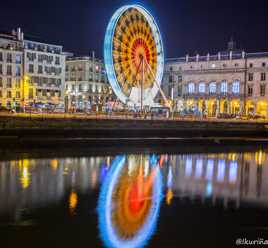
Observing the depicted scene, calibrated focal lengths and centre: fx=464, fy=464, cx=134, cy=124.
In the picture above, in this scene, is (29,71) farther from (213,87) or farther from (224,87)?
(224,87)

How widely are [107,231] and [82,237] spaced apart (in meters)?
1.18

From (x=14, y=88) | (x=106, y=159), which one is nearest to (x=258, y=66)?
(x=14, y=88)

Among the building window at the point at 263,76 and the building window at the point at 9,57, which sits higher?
the building window at the point at 9,57

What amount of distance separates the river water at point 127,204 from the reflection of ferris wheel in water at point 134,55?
1615 cm

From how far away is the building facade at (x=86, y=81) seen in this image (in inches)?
4727

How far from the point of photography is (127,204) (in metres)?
20.3

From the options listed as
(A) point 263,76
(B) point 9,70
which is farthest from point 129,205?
(A) point 263,76

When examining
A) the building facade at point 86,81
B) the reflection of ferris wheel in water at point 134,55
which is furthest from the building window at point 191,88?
the reflection of ferris wheel in water at point 134,55

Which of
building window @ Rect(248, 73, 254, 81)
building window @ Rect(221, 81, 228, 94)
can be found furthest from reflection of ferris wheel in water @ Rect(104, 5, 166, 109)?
building window @ Rect(221, 81, 228, 94)

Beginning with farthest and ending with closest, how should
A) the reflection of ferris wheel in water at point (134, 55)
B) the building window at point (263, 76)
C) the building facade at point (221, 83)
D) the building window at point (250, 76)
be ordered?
the building window at point (250, 76) < the building facade at point (221, 83) < the building window at point (263, 76) < the reflection of ferris wheel in water at point (134, 55)

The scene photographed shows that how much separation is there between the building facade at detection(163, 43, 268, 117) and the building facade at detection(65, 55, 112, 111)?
58.6ft

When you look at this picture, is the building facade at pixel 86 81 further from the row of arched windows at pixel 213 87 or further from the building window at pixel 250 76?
the building window at pixel 250 76

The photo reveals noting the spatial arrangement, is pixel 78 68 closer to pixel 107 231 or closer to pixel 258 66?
pixel 258 66

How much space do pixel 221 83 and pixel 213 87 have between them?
2.57m
